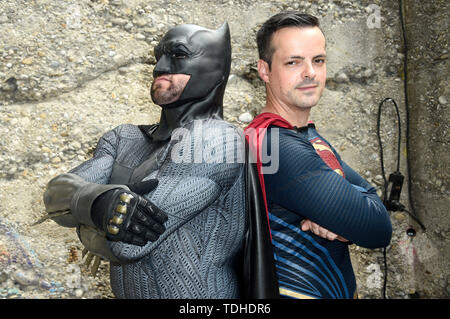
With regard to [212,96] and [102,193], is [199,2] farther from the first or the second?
[102,193]

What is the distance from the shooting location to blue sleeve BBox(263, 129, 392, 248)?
41.9 inches

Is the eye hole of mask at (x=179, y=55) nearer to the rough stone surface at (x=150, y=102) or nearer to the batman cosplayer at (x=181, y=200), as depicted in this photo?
the batman cosplayer at (x=181, y=200)

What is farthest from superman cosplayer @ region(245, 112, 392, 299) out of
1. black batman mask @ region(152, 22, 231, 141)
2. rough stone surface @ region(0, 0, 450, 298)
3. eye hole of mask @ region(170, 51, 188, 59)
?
rough stone surface @ region(0, 0, 450, 298)

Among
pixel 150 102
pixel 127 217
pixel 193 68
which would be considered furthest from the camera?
pixel 150 102

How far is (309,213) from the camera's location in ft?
3.54

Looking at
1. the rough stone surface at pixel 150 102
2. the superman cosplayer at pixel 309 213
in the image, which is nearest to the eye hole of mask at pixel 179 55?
the superman cosplayer at pixel 309 213

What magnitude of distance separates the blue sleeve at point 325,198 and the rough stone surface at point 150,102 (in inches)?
35.3

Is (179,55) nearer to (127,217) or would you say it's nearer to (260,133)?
(260,133)

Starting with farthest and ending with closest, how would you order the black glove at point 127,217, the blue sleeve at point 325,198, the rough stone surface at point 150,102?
the rough stone surface at point 150,102 → the blue sleeve at point 325,198 → the black glove at point 127,217

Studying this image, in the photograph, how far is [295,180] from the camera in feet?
3.58

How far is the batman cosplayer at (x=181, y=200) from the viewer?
0.97m

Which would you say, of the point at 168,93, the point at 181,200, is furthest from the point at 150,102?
the point at 181,200

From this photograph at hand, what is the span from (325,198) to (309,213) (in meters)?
0.05

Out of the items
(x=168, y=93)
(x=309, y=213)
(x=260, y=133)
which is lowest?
(x=309, y=213)
